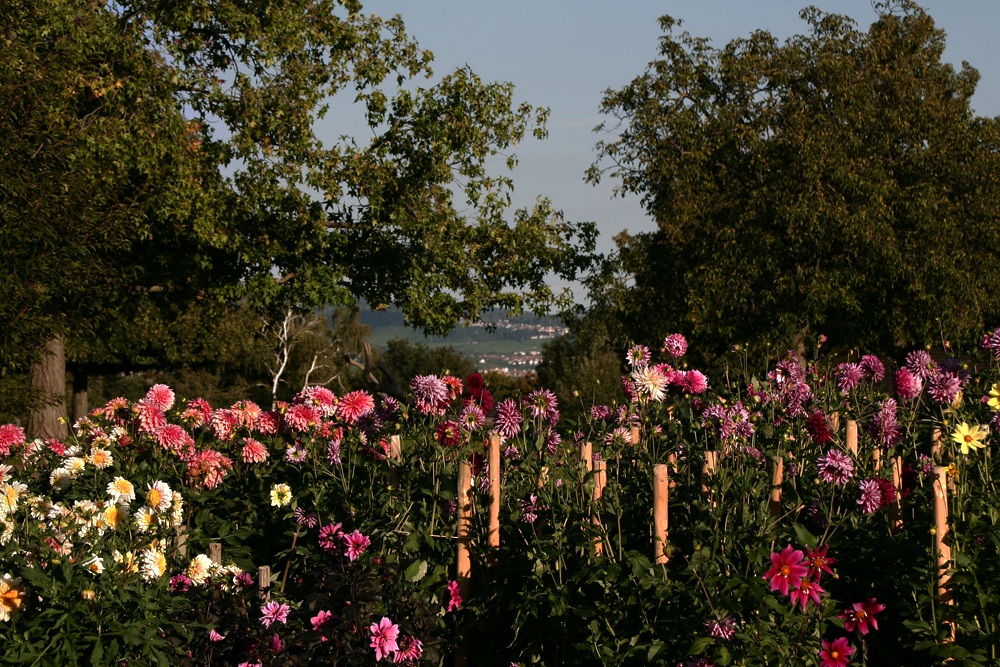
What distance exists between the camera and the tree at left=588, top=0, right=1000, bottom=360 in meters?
19.4

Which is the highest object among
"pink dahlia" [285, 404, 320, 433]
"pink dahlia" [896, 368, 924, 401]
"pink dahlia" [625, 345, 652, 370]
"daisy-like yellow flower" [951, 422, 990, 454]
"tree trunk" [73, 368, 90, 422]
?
"pink dahlia" [625, 345, 652, 370]

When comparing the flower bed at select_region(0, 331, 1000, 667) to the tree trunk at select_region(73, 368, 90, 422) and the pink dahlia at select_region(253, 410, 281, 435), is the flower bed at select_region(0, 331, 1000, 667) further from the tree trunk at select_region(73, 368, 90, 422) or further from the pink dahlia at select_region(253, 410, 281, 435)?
the tree trunk at select_region(73, 368, 90, 422)

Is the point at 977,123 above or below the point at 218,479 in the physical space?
above

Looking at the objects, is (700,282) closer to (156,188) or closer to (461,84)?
(461,84)

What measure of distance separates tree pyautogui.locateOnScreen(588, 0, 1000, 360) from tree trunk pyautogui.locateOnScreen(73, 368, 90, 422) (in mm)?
12849

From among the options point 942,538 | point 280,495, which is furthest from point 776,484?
point 280,495

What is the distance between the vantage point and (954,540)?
3.66 m

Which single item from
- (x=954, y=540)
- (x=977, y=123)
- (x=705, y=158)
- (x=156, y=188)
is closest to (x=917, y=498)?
(x=954, y=540)

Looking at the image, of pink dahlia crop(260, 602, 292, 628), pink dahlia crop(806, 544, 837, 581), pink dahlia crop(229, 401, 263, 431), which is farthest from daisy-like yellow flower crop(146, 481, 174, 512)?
pink dahlia crop(806, 544, 837, 581)

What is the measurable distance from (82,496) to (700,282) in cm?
1585

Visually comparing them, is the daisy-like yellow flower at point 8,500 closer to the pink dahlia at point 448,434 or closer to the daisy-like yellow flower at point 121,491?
the daisy-like yellow flower at point 121,491

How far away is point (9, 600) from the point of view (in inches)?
145

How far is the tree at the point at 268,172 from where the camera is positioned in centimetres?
1379

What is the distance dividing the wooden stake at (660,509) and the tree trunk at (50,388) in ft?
41.7
